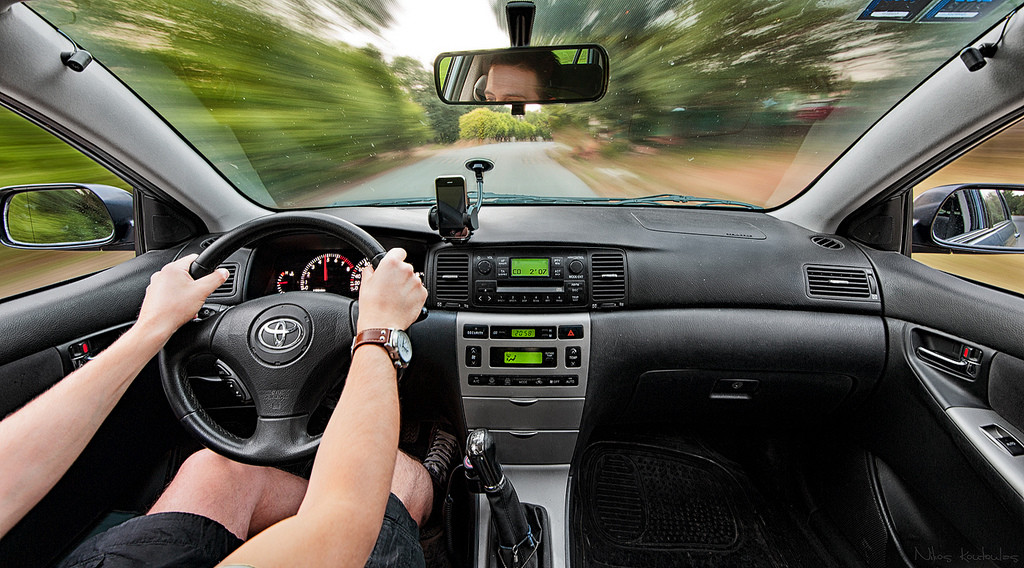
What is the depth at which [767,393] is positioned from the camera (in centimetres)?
237

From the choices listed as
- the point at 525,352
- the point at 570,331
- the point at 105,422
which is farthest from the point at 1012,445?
the point at 105,422

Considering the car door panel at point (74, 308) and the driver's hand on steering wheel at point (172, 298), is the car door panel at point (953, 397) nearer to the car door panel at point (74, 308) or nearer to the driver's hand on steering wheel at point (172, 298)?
the driver's hand on steering wheel at point (172, 298)

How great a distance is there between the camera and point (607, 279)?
220cm

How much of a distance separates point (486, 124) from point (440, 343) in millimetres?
1298

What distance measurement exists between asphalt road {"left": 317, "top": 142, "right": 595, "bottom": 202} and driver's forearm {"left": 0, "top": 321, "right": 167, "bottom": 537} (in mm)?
1665

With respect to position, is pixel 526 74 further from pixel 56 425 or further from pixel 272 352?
pixel 56 425

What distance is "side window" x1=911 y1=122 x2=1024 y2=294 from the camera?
6.20ft

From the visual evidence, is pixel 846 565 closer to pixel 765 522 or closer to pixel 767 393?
pixel 765 522

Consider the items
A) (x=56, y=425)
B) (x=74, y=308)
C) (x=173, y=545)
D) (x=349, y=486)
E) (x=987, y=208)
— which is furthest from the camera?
(x=987, y=208)

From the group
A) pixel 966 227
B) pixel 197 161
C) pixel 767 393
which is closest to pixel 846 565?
pixel 767 393

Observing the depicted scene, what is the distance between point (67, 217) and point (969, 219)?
383 cm

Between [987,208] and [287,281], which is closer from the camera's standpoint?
[987,208]

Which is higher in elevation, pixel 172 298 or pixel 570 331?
pixel 172 298

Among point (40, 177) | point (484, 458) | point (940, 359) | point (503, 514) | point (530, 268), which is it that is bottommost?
point (503, 514)
